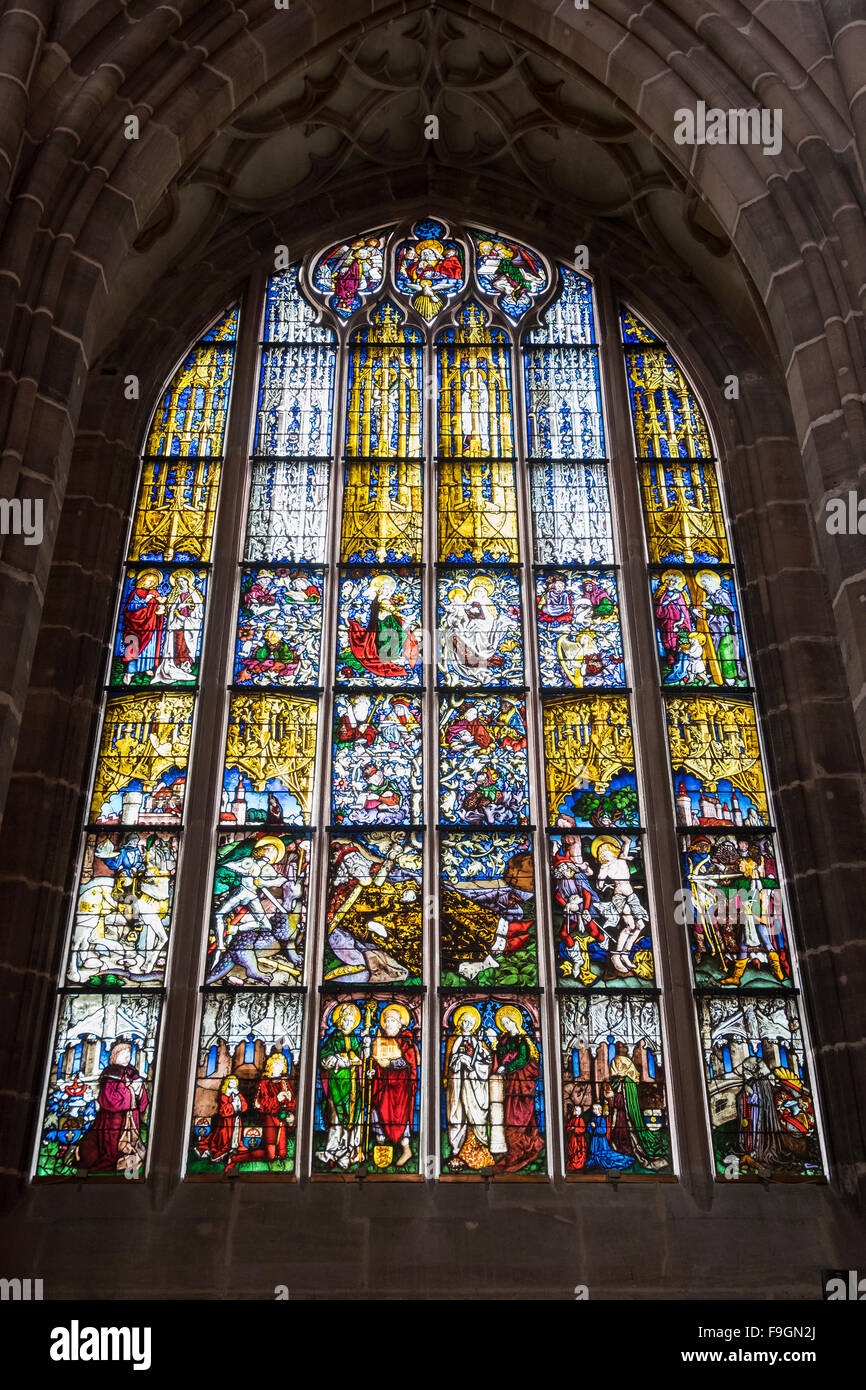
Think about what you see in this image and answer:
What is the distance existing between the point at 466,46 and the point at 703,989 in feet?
23.9

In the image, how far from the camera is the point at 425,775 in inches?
325

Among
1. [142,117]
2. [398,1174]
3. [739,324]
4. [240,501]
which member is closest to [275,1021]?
[398,1174]

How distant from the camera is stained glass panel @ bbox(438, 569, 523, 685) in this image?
8.67m

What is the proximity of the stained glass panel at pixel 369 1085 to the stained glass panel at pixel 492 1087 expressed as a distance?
18 centimetres

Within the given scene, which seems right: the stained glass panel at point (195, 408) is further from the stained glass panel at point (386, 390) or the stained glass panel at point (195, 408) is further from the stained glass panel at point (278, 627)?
the stained glass panel at point (278, 627)

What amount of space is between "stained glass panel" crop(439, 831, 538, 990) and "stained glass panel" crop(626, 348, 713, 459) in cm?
340

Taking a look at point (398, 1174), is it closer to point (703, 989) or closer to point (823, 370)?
point (703, 989)

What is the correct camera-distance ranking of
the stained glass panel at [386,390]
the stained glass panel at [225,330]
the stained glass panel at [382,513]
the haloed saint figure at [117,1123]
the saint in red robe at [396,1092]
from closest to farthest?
the haloed saint figure at [117,1123] → the saint in red robe at [396,1092] → the stained glass panel at [382,513] → the stained glass panel at [386,390] → the stained glass panel at [225,330]

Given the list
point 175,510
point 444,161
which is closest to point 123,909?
point 175,510

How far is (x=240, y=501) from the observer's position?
9.44 m

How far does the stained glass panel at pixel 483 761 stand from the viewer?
26.7 feet

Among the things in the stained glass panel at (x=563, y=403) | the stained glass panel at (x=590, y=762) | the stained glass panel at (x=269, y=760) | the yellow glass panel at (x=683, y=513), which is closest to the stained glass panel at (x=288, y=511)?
the stained glass panel at (x=269, y=760)

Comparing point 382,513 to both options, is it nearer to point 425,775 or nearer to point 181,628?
point 181,628

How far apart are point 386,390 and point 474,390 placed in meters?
0.66
